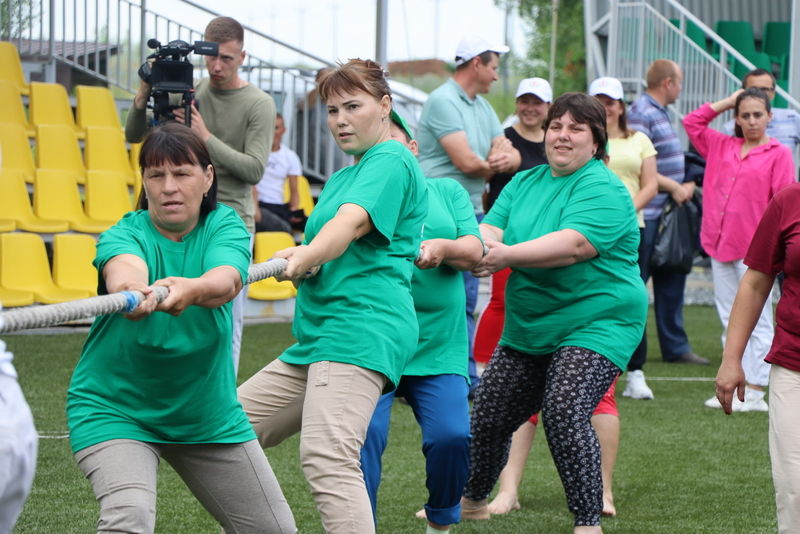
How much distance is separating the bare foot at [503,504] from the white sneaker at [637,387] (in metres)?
2.82

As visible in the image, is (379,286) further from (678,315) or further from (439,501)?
(678,315)

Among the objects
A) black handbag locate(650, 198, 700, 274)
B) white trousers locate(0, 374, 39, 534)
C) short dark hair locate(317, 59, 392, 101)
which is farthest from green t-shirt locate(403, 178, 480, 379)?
black handbag locate(650, 198, 700, 274)

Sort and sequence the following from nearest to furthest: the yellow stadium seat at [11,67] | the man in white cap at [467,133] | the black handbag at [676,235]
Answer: the man in white cap at [467,133] → the black handbag at [676,235] → the yellow stadium seat at [11,67]

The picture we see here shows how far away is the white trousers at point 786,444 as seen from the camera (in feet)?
11.5

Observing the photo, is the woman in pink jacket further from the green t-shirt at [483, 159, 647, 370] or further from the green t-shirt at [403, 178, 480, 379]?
the green t-shirt at [403, 178, 480, 379]

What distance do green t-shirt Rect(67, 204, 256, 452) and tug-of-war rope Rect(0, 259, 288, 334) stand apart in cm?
35

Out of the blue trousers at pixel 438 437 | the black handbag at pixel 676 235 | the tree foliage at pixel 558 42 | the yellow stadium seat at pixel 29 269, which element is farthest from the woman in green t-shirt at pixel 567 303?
the tree foliage at pixel 558 42

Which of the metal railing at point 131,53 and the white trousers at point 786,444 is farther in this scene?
the metal railing at point 131,53

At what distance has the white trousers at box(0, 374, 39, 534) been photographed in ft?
7.81

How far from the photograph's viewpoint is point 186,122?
6.14m

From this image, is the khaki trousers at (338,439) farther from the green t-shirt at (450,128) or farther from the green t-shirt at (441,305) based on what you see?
the green t-shirt at (450,128)

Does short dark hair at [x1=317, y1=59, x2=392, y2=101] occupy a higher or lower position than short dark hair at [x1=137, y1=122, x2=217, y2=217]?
higher

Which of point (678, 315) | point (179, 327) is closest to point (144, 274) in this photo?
point (179, 327)

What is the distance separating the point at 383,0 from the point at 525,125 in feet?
10.3
